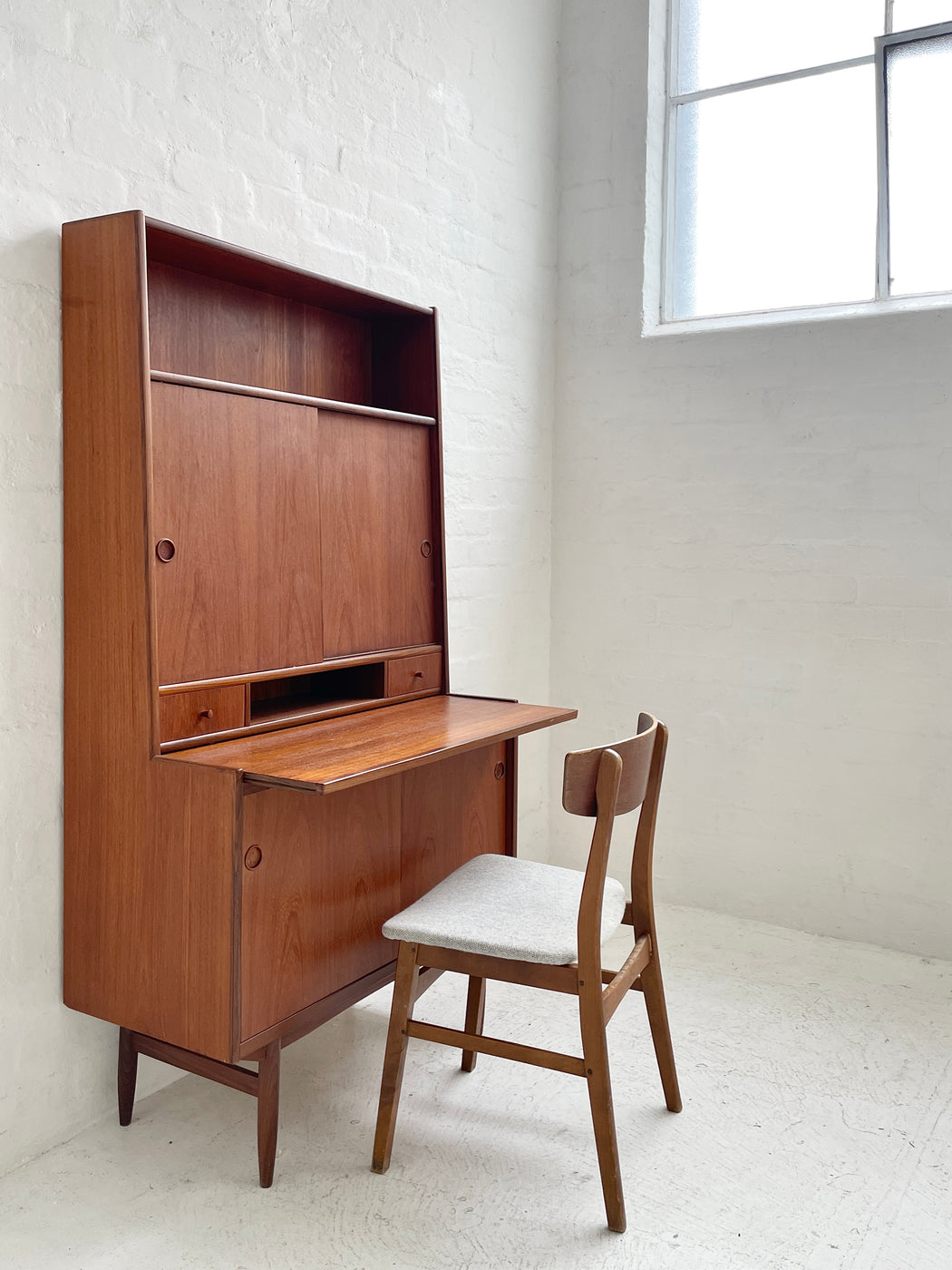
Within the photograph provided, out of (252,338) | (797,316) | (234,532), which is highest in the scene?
(797,316)

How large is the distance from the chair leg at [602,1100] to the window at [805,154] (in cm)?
229

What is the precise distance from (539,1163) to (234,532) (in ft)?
4.25

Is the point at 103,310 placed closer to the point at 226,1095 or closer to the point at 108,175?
the point at 108,175

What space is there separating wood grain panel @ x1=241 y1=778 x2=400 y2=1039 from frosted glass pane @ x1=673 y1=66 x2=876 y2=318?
6.67 ft

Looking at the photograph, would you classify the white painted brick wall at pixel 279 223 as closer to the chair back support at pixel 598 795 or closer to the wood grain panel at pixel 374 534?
the wood grain panel at pixel 374 534

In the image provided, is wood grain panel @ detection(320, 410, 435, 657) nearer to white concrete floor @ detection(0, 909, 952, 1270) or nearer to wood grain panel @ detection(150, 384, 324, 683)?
wood grain panel @ detection(150, 384, 324, 683)

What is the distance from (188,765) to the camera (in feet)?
5.74

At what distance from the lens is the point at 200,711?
187 cm

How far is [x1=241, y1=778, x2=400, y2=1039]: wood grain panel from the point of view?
70.3 inches

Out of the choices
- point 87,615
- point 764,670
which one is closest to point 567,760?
point 87,615

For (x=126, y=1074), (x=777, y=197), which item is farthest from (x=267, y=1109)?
(x=777, y=197)

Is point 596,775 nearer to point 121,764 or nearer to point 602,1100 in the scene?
point 602,1100

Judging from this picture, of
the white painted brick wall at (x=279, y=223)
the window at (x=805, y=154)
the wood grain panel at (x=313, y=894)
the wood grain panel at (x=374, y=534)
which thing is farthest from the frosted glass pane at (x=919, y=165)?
the wood grain panel at (x=313, y=894)

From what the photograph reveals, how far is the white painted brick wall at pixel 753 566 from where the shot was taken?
116 inches
